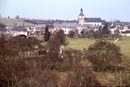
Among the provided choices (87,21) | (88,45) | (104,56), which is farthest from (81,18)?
(104,56)

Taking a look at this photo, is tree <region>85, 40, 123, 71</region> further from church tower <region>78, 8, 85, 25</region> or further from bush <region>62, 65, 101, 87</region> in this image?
church tower <region>78, 8, 85, 25</region>

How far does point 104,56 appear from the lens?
1625cm

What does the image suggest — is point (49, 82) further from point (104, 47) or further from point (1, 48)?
point (104, 47)

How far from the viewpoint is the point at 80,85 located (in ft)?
34.6

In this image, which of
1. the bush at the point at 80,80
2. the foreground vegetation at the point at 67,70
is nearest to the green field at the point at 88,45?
the foreground vegetation at the point at 67,70

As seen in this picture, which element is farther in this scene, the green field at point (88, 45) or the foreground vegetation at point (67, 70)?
the green field at point (88, 45)

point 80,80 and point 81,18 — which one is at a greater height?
point 80,80

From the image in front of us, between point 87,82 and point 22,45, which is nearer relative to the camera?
point 87,82

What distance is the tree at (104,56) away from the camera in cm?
1622

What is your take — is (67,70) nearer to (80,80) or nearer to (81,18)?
(80,80)

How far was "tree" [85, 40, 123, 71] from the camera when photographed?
639 inches

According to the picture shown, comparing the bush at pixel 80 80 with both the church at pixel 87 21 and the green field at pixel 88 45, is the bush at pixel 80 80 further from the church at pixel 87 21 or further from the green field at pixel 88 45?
the church at pixel 87 21

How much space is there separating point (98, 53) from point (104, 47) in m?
0.65

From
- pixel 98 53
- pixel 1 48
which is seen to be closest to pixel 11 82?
pixel 1 48
